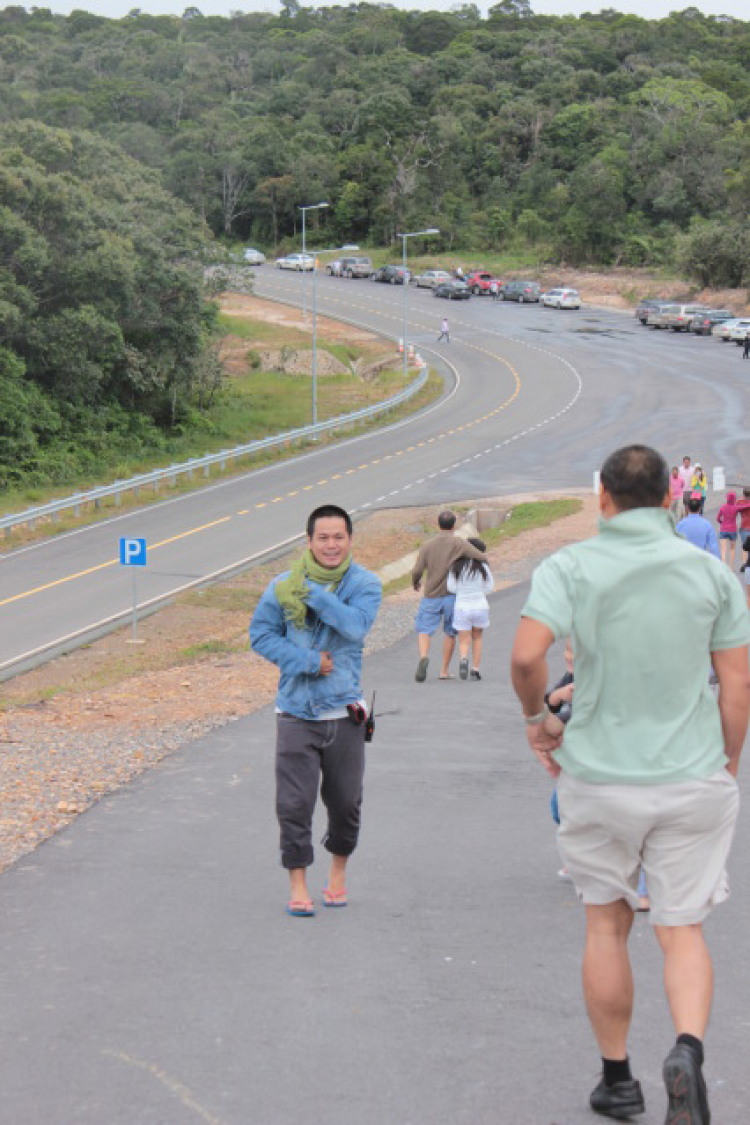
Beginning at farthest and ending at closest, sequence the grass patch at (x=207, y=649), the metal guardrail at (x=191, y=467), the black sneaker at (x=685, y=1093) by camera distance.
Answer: the metal guardrail at (x=191, y=467) → the grass patch at (x=207, y=649) → the black sneaker at (x=685, y=1093)

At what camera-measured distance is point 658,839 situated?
4.12 metres

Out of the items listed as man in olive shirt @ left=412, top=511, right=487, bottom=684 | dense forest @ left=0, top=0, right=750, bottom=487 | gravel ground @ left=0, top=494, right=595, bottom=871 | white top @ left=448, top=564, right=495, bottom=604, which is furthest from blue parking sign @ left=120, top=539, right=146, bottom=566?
dense forest @ left=0, top=0, right=750, bottom=487

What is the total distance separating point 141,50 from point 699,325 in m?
110

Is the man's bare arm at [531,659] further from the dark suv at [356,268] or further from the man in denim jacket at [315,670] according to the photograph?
the dark suv at [356,268]

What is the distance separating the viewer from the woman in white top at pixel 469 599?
1387 cm

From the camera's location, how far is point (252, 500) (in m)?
39.8

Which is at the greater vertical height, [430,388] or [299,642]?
[299,642]

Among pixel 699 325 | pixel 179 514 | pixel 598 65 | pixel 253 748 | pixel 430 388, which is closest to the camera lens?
pixel 253 748

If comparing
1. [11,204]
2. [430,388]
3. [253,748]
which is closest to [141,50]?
[430,388]

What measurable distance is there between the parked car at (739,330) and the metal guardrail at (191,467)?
18.1 metres

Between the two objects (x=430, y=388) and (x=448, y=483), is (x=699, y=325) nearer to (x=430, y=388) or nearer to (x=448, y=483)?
(x=430, y=388)

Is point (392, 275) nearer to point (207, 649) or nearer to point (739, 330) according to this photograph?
point (739, 330)

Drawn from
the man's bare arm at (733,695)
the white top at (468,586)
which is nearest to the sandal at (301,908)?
the man's bare arm at (733,695)

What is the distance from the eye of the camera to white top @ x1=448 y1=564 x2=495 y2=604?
13875 mm
